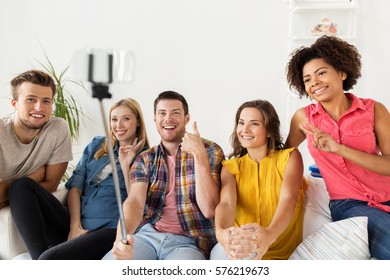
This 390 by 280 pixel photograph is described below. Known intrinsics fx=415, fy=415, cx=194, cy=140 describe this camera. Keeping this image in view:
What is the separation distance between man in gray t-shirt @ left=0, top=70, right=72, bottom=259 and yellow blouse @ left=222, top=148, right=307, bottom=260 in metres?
0.58

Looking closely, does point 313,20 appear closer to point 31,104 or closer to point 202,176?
point 202,176

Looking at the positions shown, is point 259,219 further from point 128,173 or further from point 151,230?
point 128,173

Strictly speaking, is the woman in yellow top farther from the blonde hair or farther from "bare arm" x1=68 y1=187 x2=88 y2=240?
"bare arm" x1=68 y1=187 x2=88 y2=240

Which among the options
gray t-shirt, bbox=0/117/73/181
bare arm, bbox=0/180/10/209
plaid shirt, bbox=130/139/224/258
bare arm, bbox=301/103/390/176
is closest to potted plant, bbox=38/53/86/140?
gray t-shirt, bbox=0/117/73/181

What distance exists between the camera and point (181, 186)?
1242 mm

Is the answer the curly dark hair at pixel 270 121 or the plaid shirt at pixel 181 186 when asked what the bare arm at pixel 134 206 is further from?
the curly dark hair at pixel 270 121

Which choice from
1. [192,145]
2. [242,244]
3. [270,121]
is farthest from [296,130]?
[242,244]

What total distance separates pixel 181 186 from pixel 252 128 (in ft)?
0.90

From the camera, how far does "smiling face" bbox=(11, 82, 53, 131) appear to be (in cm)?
133

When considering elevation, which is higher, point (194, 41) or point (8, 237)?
point (194, 41)

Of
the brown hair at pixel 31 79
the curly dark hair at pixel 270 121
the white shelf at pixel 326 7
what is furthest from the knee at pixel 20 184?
the white shelf at pixel 326 7

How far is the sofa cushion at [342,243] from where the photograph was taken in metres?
1.06
